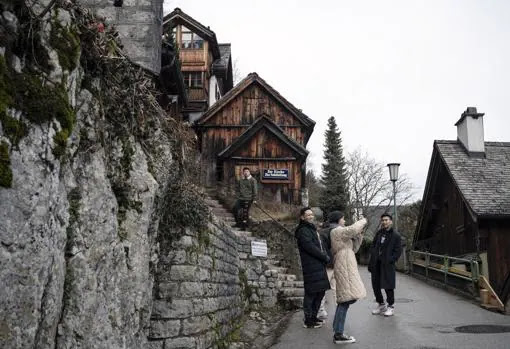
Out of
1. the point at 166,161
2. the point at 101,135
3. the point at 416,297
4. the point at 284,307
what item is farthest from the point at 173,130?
the point at 416,297

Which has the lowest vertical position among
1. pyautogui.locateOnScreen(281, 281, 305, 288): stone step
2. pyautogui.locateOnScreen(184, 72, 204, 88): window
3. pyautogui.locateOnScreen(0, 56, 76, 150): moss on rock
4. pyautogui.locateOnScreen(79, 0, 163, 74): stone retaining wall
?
pyautogui.locateOnScreen(281, 281, 305, 288): stone step

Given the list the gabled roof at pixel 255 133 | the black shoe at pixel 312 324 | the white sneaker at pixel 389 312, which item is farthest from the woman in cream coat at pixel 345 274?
the gabled roof at pixel 255 133

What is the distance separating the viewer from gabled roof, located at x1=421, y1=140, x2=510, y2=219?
1731cm

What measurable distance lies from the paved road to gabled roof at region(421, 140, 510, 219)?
5.89 m

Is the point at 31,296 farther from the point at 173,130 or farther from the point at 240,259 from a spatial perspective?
the point at 240,259

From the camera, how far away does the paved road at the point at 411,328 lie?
718 cm

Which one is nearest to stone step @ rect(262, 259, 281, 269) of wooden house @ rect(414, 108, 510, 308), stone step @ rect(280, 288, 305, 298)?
stone step @ rect(280, 288, 305, 298)

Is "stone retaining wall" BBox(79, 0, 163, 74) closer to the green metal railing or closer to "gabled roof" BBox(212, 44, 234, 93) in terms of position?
the green metal railing

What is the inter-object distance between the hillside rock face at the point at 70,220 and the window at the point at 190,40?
2573 cm

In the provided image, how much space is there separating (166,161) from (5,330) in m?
3.05

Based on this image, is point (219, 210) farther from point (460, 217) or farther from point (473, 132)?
point (473, 132)

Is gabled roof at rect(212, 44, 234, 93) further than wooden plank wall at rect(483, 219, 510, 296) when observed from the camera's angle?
Yes

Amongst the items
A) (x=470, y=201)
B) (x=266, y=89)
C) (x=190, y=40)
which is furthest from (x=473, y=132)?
(x=190, y=40)

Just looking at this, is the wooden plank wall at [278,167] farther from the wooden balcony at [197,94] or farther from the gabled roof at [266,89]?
the wooden balcony at [197,94]
